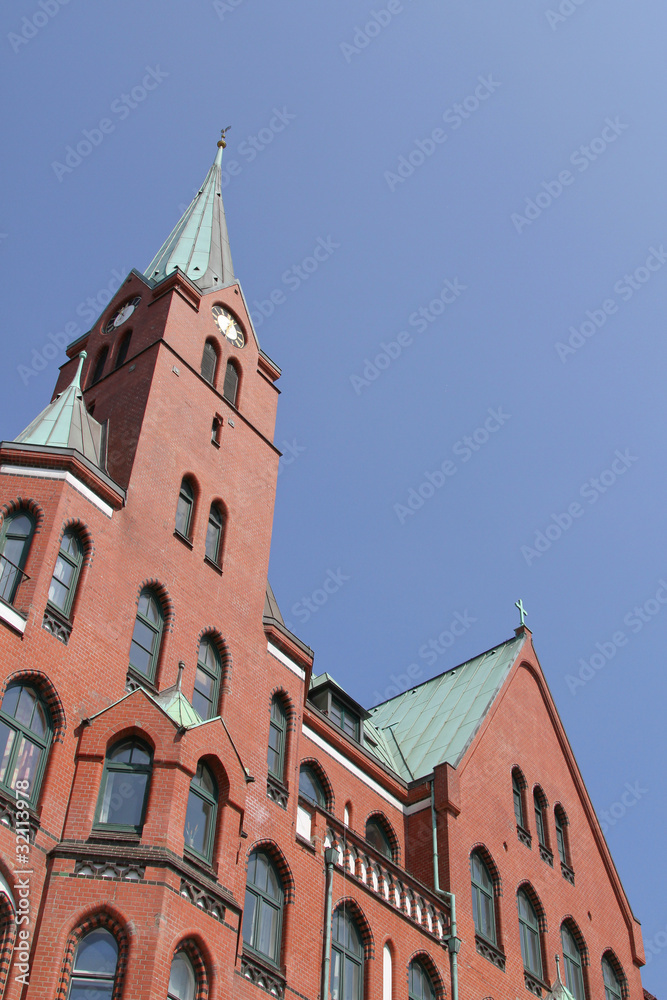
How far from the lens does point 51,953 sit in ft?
63.2

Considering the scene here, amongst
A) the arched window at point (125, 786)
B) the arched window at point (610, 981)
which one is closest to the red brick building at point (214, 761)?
the arched window at point (125, 786)

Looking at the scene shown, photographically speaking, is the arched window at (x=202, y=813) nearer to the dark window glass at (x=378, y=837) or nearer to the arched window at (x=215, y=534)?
the arched window at (x=215, y=534)

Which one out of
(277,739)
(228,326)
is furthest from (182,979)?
(228,326)

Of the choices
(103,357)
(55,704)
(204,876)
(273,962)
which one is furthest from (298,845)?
(103,357)

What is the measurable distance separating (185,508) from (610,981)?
64.3 ft

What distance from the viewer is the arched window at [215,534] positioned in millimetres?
28858

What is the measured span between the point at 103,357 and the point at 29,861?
16.7m

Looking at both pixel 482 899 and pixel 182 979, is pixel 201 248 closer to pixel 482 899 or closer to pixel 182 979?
pixel 482 899

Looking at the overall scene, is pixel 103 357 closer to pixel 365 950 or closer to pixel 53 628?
pixel 53 628

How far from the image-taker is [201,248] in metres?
38.0

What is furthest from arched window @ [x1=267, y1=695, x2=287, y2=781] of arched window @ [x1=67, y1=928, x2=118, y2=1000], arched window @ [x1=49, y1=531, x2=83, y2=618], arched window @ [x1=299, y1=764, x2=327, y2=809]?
arched window @ [x1=67, y1=928, x2=118, y2=1000]

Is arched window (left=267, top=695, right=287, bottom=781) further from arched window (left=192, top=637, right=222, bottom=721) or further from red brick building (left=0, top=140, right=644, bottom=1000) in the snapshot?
arched window (left=192, top=637, right=222, bottom=721)

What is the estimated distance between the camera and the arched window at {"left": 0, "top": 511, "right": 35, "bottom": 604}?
2316 centimetres

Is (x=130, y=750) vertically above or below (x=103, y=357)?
below
